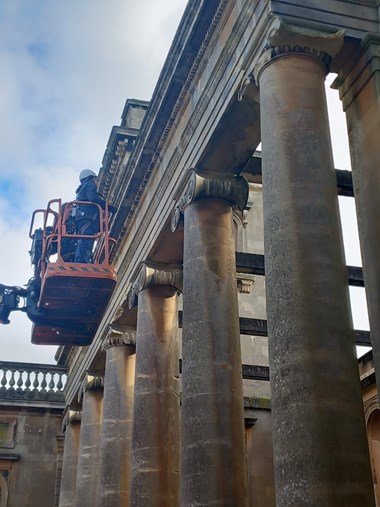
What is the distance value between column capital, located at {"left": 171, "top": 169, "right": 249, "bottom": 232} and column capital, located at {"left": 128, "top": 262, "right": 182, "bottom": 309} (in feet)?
10.7

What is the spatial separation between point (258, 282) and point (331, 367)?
1577 cm

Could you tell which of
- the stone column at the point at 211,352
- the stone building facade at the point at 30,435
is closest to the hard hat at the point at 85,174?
the stone column at the point at 211,352

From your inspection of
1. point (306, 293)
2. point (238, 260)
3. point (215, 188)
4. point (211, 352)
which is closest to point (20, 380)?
point (238, 260)

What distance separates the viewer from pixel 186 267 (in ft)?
45.3

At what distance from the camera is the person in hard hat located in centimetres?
1899

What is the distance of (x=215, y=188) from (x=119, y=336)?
781cm

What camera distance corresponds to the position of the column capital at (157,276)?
1731cm

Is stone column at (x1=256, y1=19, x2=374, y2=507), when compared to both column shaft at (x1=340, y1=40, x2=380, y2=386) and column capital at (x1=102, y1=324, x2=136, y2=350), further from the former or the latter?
column capital at (x1=102, y1=324, x2=136, y2=350)

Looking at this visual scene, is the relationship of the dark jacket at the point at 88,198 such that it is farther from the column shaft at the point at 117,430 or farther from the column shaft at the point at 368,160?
the column shaft at the point at 368,160

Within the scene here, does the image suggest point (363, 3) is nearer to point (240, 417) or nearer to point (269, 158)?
point (269, 158)

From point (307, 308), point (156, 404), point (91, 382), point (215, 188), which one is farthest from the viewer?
point (91, 382)

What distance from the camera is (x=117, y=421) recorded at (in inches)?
779

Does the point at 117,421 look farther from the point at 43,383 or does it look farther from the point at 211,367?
the point at 43,383

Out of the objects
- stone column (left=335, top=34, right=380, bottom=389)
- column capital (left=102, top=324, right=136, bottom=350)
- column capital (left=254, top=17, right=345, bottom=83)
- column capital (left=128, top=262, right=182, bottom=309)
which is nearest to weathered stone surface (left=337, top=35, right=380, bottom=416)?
stone column (left=335, top=34, right=380, bottom=389)
